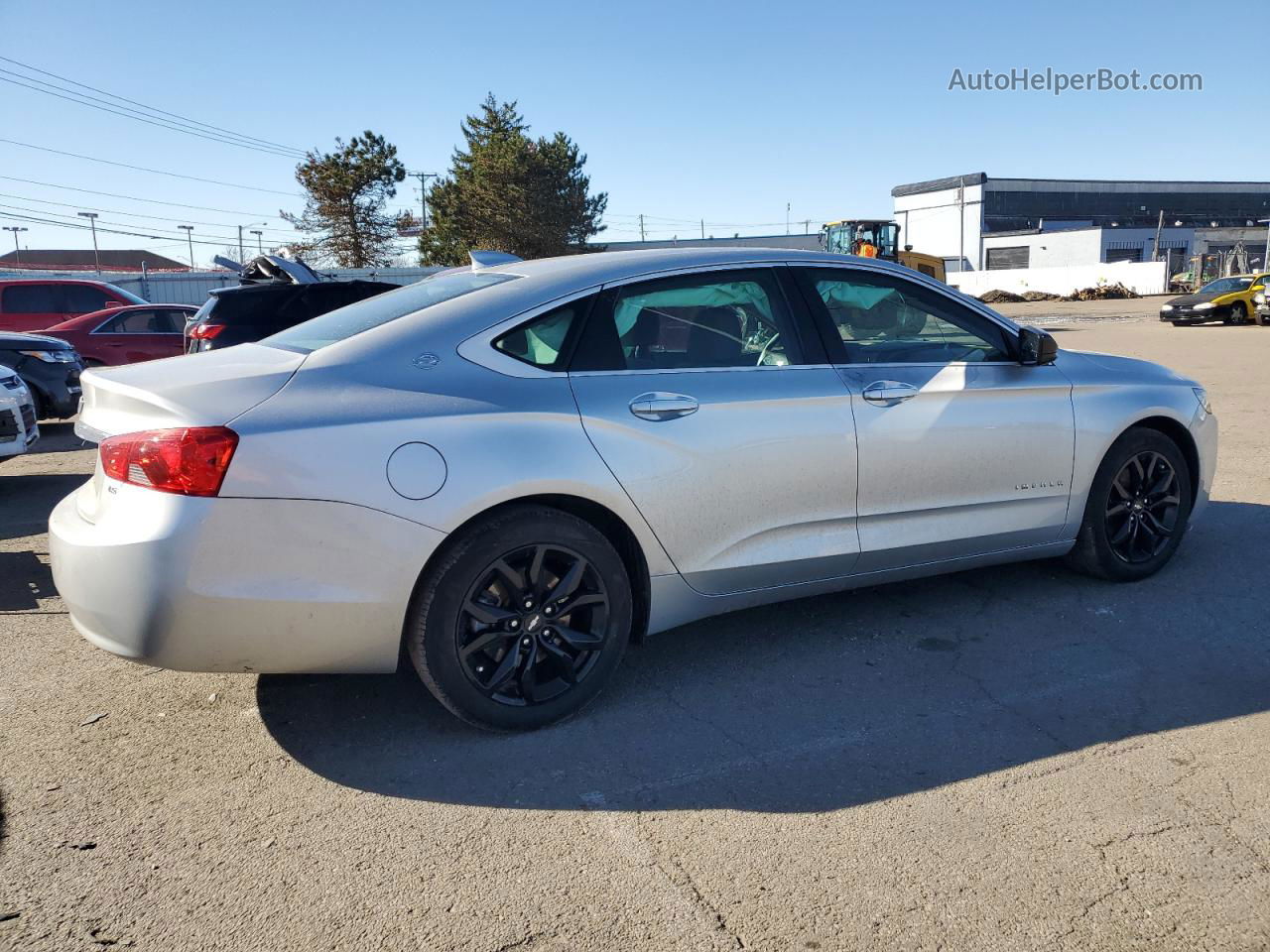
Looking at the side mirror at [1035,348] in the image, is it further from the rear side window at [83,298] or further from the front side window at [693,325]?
the rear side window at [83,298]

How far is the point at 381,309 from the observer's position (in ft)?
12.9

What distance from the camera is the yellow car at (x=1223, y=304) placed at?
29500 mm

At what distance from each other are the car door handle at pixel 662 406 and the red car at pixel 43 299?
15.7 m

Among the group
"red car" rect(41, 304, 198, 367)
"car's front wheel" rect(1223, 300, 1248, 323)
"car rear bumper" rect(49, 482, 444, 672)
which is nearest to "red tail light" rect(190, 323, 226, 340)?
"red car" rect(41, 304, 198, 367)

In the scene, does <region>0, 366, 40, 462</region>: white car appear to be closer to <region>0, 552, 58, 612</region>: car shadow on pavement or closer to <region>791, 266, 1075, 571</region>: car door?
<region>0, 552, 58, 612</region>: car shadow on pavement

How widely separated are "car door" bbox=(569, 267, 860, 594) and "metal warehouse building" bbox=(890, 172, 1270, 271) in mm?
78908

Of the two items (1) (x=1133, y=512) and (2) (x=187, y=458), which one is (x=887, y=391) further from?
(2) (x=187, y=458)

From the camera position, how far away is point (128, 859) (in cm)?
275

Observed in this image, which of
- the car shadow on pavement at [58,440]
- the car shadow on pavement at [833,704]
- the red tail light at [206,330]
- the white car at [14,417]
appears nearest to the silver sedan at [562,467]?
the car shadow on pavement at [833,704]

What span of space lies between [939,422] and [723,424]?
1.05 m

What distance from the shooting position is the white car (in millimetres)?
7273

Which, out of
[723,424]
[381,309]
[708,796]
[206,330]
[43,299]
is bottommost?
[708,796]

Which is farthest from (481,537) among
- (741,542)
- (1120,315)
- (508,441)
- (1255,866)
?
(1120,315)

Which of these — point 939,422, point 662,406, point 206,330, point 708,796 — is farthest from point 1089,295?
point 708,796
